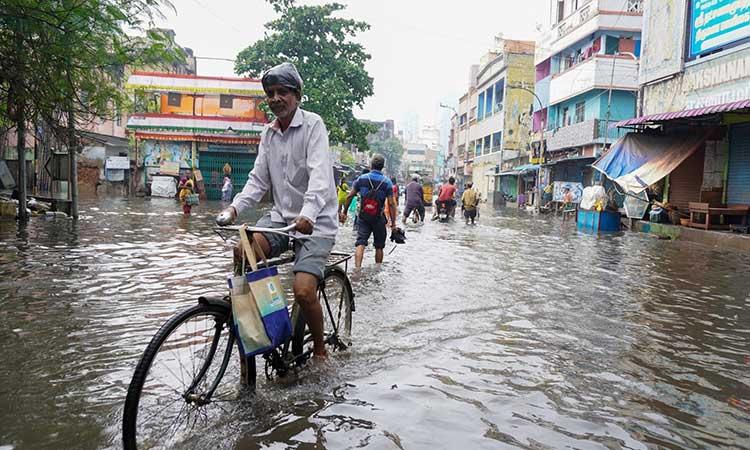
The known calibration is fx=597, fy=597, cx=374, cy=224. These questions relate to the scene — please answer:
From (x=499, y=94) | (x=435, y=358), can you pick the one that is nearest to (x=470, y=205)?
(x=435, y=358)

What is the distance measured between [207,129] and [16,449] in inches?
1286

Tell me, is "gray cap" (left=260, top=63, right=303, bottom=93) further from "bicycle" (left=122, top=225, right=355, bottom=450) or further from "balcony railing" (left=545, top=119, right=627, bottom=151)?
"balcony railing" (left=545, top=119, right=627, bottom=151)

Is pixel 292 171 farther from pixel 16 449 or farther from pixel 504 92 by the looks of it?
pixel 504 92

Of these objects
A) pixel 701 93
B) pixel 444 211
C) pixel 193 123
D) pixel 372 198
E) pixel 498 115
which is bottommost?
pixel 444 211

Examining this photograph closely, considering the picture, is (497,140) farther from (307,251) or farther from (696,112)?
(307,251)

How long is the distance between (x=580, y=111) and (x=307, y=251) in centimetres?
3217

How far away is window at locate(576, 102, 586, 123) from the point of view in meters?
32.3

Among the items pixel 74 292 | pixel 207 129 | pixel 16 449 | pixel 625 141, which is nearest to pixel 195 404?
pixel 16 449

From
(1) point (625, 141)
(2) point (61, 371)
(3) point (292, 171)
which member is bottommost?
(2) point (61, 371)

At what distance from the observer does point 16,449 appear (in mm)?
2791

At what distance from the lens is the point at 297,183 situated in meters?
3.76

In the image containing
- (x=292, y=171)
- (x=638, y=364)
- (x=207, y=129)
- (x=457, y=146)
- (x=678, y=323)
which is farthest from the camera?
(x=457, y=146)

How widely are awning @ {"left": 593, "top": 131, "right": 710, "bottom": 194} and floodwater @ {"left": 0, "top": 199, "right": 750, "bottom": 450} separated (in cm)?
821

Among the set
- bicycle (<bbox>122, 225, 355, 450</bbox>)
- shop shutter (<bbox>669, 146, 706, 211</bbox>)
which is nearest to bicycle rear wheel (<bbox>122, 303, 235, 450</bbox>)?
bicycle (<bbox>122, 225, 355, 450</bbox>)
